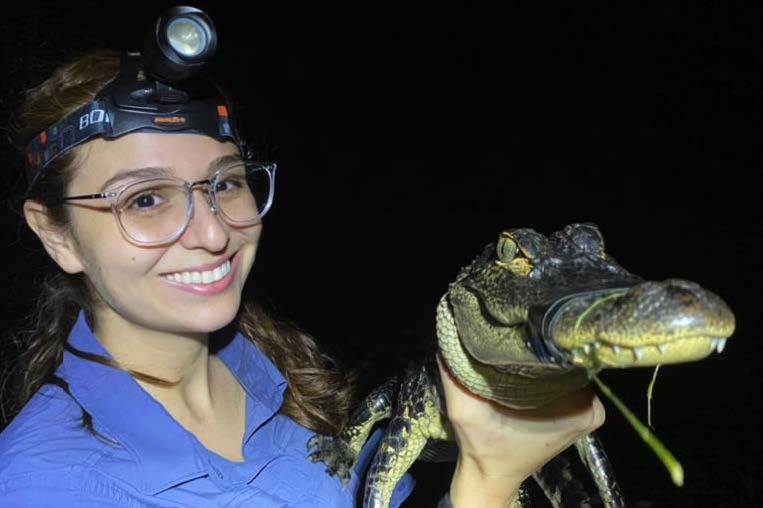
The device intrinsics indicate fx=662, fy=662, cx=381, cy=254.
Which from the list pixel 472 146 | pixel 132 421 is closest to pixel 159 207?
pixel 132 421

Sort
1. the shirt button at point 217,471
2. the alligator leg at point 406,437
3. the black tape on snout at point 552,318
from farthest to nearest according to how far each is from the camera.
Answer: the alligator leg at point 406,437 < the shirt button at point 217,471 < the black tape on snout at point 552,318

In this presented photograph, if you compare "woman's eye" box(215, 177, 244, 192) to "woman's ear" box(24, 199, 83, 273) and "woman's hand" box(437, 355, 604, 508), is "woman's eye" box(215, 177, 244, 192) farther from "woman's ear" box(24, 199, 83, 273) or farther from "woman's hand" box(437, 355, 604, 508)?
"woman's hand" box(437, 355, 604, 508)

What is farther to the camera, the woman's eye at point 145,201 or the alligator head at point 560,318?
the woman's eye at point 145,201

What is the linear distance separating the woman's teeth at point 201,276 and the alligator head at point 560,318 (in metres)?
0.62

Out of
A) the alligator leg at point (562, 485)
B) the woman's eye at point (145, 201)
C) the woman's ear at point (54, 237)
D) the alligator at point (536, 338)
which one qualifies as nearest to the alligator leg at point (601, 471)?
the alligator at point (536, 338)

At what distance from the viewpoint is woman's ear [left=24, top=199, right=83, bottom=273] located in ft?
5.98

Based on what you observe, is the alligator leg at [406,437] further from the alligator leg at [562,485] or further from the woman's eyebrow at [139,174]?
the woman's eyebrow at [139,174]

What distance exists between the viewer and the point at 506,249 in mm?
1581

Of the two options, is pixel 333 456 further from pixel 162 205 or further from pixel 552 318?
pixel 552 318

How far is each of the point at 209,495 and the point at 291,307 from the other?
659 cm

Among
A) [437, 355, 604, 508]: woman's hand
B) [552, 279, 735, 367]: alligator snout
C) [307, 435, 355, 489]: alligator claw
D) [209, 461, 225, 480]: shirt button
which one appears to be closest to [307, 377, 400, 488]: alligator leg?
[307, 435, 355, 489]: alligator claw

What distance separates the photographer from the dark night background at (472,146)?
703 cm

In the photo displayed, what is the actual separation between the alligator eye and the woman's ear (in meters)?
1.14

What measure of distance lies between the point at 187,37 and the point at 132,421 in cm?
105
